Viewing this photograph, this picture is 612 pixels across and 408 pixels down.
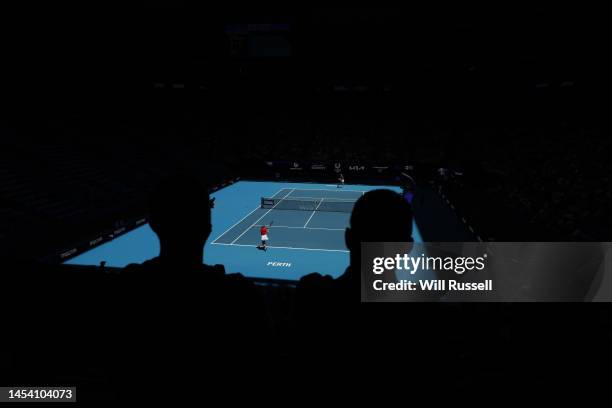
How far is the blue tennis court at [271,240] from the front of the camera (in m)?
14.6

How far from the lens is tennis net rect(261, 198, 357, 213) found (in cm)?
2472

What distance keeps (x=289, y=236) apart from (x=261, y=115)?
1246 inches

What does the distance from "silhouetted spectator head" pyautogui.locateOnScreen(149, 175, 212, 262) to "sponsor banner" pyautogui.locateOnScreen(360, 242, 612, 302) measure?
2.62 ft

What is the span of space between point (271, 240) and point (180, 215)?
16.2m

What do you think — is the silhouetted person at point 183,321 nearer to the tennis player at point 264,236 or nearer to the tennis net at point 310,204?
the tennis player at point 264,236

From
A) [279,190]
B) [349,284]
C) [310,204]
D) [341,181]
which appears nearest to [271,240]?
[310,204]

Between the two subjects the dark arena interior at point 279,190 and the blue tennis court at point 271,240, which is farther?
the blue tennis court at point 271,240

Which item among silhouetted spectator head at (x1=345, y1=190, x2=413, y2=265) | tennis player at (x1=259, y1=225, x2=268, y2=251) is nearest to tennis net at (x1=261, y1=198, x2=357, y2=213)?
tennis player at (x1=259, y1=225, x2=268, y2=251)

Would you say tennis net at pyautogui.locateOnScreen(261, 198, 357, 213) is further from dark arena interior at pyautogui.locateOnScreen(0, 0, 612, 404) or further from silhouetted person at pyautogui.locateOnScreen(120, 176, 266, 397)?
silhouetted person at pyautogui.locateOnScreen(120, 176, 266, 397)

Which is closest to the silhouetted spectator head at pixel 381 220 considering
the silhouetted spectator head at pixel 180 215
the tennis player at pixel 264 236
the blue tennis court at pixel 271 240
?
the silhouetted spectator head at pixel 180 215

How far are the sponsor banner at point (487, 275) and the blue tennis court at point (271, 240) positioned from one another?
6.51 meters

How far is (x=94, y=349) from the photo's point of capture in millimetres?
2893

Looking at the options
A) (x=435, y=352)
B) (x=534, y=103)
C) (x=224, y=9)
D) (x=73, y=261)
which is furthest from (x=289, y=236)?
(x=534, y=103)

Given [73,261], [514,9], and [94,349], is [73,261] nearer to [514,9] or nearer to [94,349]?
[94,349]
